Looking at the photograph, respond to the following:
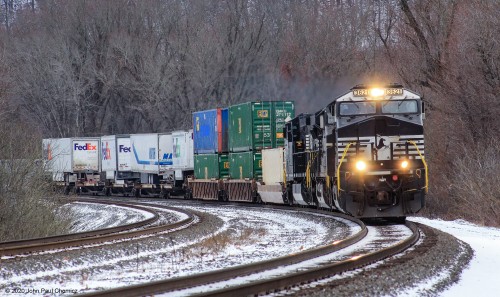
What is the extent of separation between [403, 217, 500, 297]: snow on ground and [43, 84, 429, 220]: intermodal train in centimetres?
183

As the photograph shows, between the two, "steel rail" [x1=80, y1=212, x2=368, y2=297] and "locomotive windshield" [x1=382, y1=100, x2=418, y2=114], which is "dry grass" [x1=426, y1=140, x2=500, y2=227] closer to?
"locomotive windshield" [x1=382, y1=100, x2=418, y2=114]

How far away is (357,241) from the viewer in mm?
15508

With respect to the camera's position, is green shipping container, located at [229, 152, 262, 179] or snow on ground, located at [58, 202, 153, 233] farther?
green shipping container, located at [229, 152, 262, 179]

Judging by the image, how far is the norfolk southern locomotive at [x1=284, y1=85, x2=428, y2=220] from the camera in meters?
19.1

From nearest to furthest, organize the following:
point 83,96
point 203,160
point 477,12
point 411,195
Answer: point 411,195
point 477,12
point 203,160
point 83,96

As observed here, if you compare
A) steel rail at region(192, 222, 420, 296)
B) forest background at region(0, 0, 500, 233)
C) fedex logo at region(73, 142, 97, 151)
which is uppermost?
forest background at region(0, 0, 500, 233)

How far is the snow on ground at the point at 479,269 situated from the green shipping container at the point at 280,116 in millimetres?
14141

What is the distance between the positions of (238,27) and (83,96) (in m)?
13.3

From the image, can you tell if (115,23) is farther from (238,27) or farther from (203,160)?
(203,160)

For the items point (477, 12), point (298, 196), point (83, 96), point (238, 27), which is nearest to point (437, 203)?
point (298, 196)

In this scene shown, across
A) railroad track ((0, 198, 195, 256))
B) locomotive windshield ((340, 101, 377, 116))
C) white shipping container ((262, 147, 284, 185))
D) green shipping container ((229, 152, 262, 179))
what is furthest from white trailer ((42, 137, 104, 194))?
locomotive windshield ((340, 101, 377, 116))

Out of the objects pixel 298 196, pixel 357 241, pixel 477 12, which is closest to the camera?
pixel 357 241

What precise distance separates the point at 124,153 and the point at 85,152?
434 centimetres

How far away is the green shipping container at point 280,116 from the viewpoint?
32531 millimetres
